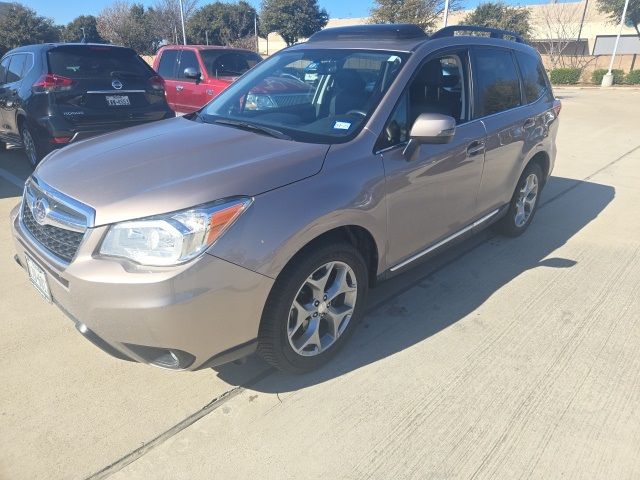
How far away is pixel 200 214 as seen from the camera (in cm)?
212

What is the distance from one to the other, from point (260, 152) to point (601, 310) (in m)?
2.66

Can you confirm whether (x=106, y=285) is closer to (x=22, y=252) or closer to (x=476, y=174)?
(x=22, y=252)

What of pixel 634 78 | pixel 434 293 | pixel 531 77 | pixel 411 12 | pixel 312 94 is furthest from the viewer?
pixel 634 78

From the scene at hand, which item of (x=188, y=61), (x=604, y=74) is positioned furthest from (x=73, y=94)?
(x=604, y=74)

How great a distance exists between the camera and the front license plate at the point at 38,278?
95.8 inches

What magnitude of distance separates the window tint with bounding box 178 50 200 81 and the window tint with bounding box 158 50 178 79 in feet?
0.78

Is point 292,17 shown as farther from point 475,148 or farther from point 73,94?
point 475,148

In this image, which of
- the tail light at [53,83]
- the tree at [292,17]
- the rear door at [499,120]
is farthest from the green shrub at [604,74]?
the tail light at [53,83]

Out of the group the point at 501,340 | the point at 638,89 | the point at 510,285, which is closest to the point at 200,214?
the point at 501,340

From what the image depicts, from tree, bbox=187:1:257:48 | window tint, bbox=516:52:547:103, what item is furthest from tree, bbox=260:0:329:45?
window tint, bbox=516:52:547:103

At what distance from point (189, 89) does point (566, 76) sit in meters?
27.8

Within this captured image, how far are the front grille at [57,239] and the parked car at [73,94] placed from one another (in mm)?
3756

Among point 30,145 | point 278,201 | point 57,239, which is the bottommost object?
point 30,145

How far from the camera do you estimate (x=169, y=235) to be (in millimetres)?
2098
